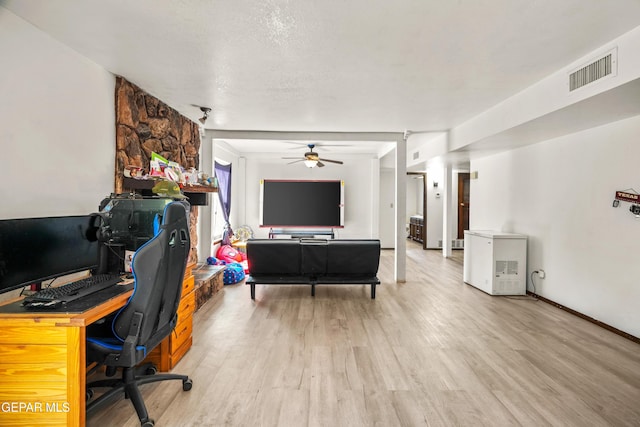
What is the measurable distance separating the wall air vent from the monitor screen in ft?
12.7

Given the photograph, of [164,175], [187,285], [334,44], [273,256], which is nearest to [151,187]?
[164,175]

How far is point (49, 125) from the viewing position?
7.22ft

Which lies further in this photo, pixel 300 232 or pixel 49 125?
pixel 300 232

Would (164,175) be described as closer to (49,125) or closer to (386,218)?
(49,125)

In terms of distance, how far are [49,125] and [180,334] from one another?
1.80 meters

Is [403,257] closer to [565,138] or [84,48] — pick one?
[565,138]

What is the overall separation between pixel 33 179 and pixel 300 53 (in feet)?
6.78

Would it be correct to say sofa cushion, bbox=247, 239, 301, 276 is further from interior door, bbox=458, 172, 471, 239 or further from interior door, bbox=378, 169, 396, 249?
interior door, bbox=458, 172, 471, 239

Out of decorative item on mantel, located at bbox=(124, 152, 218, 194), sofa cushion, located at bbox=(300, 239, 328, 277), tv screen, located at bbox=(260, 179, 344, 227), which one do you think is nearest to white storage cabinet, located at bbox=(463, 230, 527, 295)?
sofa cushion, located at bbox=(300, 239, 328, 277)

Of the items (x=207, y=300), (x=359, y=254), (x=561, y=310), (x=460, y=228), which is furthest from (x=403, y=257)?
(x=460, y=228)

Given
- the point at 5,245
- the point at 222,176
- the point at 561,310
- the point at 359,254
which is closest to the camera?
the point at 5,245

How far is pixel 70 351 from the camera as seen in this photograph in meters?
1.47

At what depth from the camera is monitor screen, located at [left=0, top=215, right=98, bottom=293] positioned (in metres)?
1.63

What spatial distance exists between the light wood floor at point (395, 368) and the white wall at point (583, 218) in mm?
350
